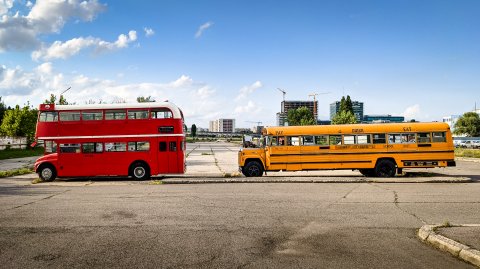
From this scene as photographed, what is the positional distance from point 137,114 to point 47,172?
18.5 ft

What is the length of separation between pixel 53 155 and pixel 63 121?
6.25 ft

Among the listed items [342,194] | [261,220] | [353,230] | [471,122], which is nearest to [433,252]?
[353,230]

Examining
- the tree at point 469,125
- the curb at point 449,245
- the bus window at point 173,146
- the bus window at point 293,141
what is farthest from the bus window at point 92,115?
the tree at point 469,125

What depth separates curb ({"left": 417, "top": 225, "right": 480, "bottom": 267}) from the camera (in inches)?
239

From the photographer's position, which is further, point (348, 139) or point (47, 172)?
point (348, 139)

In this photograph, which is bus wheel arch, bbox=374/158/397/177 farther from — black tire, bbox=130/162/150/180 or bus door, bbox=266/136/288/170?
black tire, bbox=130/162/150/180

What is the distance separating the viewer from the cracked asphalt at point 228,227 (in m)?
6.29

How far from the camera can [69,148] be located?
1959 centimetres

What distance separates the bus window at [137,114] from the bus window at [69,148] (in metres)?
3.22

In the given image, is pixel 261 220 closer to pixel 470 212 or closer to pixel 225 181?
pixel 470 212

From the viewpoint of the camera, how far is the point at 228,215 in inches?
388

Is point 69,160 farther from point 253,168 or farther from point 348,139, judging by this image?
point 348,139

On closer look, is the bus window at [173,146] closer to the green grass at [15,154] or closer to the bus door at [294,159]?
the bus door at [294,159]

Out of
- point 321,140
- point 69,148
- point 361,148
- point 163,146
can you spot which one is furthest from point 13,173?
point 361,148
